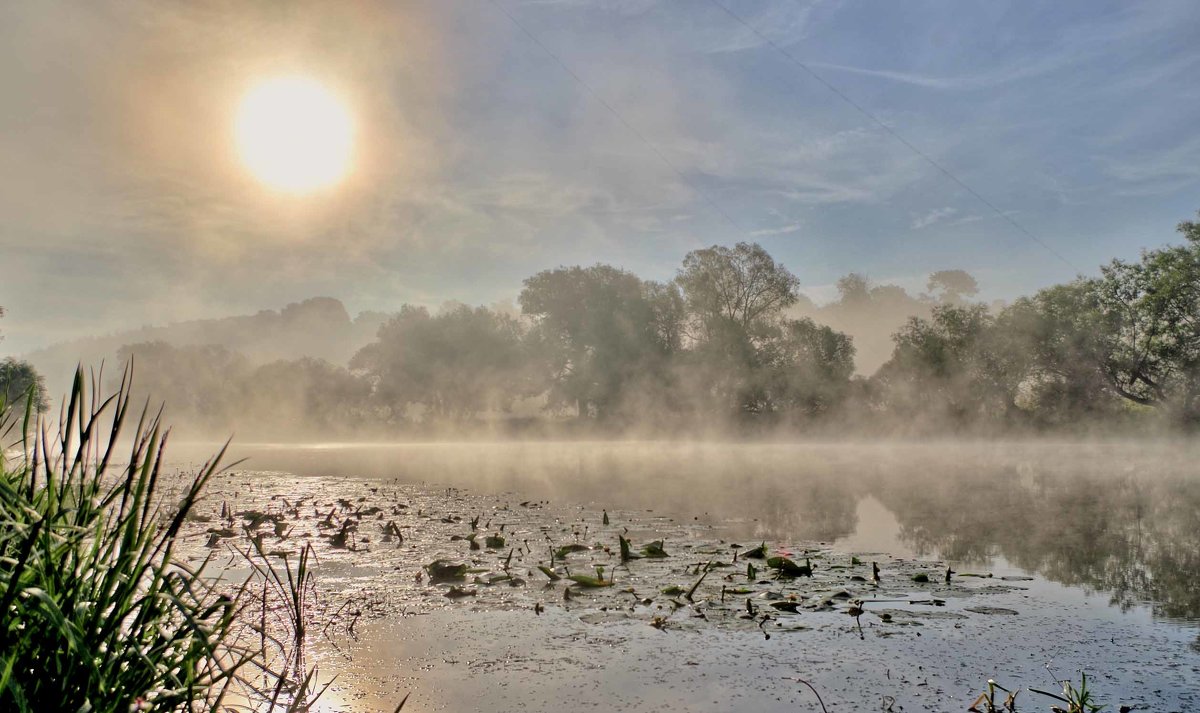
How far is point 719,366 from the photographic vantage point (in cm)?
5344

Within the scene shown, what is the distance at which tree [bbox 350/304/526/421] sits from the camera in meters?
62.2

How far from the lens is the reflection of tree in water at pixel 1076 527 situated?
29.1ft

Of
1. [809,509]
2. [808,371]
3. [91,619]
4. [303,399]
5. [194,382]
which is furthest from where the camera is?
[194,382]

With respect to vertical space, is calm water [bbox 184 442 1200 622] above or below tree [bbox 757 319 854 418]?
below

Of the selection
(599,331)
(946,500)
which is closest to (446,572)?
(946,500)

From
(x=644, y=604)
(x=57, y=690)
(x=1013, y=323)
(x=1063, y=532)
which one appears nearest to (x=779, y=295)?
(x=1013, y=323)

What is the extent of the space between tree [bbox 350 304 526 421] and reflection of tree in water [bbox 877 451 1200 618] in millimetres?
43647

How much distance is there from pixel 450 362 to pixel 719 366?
74.1ft

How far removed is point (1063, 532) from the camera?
40.5 feet

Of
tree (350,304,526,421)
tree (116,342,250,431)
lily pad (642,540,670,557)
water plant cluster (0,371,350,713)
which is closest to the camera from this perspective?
water plant cluster (0,371,350,713)

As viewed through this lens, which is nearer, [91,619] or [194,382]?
[91,619]

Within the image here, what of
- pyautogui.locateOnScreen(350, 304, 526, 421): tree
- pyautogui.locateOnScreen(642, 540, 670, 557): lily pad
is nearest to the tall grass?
pyautogui.locateOnScreen(642, 540, 670, 557): lily pad

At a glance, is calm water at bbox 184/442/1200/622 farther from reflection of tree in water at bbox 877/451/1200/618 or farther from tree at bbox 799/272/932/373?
tree at bbox 799/272/932/373

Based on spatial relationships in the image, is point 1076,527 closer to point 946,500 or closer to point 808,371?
point 946,500
